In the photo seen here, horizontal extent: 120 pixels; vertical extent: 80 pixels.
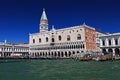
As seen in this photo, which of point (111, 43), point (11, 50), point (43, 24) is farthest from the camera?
point (43, 24)

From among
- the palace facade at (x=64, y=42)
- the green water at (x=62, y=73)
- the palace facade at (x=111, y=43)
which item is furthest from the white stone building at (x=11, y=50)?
the green water at (x=62, y=73)

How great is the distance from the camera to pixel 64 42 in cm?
7788

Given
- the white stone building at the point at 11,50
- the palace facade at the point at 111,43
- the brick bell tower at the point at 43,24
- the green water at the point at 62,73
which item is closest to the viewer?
the green water at the point at 62,73

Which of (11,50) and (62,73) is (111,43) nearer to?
(62,73)

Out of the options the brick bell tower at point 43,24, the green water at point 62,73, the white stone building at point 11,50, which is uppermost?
the brick bell tower at point 43,24

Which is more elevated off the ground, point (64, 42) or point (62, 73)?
point (64, 42)

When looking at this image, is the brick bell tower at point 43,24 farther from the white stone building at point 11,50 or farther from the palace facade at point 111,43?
the palace facade at point 111,43

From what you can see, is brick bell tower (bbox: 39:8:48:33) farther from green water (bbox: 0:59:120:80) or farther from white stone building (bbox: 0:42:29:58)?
green water (bbox: 0:59:120:80)

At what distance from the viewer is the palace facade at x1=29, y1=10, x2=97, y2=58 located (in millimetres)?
72062

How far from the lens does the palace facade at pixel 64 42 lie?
72.1m

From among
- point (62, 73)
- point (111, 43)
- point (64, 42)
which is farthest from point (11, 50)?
point (62, 73)

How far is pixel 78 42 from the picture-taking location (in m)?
72.6

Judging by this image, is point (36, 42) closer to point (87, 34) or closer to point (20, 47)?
point (20, 47)

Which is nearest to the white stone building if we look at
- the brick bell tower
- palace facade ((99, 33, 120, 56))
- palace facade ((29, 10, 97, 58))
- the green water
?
palace facade ((29, 10, 97, 58))
